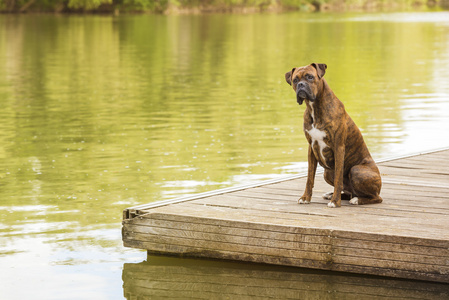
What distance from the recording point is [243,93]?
67.2ft

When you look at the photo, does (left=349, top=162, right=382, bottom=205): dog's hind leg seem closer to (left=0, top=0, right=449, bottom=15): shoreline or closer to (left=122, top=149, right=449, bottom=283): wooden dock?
(left=122, top=149, right=449, bottom=283): wooden dock

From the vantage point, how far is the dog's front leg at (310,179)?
23.2ft

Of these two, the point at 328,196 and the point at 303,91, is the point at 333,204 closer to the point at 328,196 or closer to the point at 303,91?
the point at 328,196

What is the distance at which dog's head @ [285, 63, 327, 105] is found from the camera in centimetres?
662

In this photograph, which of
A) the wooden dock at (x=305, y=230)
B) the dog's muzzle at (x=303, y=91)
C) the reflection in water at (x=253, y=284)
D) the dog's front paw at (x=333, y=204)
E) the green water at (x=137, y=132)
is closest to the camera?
the wooden dock at (x=305, y=230)

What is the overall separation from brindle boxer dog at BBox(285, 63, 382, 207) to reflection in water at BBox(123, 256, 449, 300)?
811mm

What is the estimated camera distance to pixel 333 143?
6.89 meters

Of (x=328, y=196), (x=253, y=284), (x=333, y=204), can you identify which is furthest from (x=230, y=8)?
(x=253, y=284)

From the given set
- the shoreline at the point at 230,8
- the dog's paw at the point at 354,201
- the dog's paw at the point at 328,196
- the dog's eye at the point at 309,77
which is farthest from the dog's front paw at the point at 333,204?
the shoreline at the point at 230,8

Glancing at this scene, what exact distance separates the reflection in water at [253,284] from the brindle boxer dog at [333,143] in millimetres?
811

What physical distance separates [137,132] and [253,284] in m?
8.27

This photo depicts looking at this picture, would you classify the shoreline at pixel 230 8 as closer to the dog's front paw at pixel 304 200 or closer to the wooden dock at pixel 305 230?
the wooden dock at pixel 305 230

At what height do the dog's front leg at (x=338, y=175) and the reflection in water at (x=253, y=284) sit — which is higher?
the dog's front leg at (x=338, y=175)

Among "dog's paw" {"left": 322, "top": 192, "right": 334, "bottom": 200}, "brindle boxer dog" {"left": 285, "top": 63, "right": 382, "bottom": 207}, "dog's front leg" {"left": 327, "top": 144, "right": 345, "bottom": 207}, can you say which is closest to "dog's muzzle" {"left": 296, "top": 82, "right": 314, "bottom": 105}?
"brindle boxer dog" {"left": 285, "top": 63, "right": 382, "bottom": 207}
